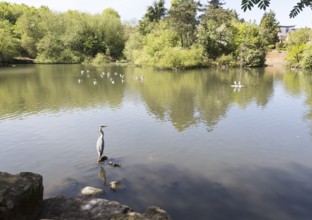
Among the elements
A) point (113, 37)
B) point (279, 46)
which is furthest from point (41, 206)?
point (279, 46)

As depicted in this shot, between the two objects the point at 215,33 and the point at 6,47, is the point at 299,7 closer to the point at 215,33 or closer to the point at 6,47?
the point at 215,33

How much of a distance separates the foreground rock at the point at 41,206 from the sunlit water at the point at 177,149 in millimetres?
2044

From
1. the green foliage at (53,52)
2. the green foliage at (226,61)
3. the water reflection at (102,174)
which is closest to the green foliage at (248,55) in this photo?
the green foliage at (226,61)

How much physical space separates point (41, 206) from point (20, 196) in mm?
1174

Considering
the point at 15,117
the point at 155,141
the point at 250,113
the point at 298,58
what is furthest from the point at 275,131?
the point at 298,58

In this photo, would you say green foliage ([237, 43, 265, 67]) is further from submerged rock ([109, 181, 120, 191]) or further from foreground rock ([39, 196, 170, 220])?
foreground rock ([39, 196, 170, 220])

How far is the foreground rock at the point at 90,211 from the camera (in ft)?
25.4

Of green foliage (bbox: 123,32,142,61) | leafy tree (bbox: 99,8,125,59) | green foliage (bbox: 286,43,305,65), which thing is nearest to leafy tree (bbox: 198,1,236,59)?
green foliage (bbox: 286,43,305,65)

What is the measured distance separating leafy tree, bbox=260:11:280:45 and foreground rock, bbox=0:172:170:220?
81.7 m

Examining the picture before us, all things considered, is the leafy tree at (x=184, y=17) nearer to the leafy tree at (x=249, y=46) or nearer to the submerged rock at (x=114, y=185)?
the leafy tree at (x=249, y=46)

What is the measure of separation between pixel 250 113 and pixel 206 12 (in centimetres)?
4691

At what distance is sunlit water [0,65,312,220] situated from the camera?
10.8 meters

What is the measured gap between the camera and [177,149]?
51.2ft

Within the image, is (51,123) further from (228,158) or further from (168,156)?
(228,158)
